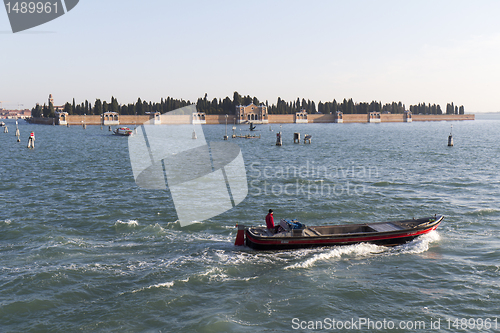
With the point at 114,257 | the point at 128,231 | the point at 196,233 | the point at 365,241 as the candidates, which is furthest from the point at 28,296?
the point at 365,241

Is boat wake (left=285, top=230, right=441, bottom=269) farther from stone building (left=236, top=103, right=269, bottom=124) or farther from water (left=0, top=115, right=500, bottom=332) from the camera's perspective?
stone building (left=236, top=103, right=269, bottom=124)

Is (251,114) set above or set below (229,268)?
above

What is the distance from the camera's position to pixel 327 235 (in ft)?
54.5

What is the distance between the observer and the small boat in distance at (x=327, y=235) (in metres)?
16.5

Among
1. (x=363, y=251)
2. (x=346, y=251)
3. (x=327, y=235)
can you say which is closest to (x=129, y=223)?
(x=327, y=235)

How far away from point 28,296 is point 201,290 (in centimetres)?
550

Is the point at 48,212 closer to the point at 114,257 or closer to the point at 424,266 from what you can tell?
the point at 114,257

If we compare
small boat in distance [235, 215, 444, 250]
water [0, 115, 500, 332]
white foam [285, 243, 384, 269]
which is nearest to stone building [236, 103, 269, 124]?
water [0, 115, 500, 332]

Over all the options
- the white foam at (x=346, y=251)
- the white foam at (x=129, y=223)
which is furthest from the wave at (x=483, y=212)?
the white foam at (x=129, y=223)

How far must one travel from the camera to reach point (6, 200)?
25.4 m

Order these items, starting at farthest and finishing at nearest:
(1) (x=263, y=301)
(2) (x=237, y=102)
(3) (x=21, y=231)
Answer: (2) (x=237, y=102), (3) (x=21, y=231), (1) (x=263, y=301)

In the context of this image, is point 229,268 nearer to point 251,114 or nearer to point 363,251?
point 363,251

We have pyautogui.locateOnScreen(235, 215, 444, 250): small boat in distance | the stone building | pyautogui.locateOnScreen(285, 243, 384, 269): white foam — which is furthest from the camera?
the stone building

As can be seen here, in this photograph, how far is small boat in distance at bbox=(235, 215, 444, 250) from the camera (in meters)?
16.5
